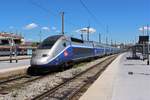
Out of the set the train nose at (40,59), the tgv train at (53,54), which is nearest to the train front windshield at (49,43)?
the tgv train at (53,54)

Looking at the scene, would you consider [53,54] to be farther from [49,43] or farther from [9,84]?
[9,84]

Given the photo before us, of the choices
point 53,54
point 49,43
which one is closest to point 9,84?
point 53,54

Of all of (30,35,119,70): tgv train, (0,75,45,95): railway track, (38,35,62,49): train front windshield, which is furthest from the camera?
(38,35,62,49): train front windshield

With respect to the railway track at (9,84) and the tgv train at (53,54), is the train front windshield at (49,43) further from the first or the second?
the railway track at (9,84)

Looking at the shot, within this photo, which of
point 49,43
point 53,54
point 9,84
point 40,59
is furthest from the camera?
point 49,43

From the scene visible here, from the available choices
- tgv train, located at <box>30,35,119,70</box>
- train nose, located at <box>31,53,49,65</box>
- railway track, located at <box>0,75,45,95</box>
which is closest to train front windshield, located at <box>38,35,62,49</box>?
tgv train, located at <box>30,35,119,70</box>

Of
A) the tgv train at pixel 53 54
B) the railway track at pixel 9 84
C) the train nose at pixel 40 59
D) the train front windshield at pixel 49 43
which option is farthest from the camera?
the train front windshield at pixel 49 43

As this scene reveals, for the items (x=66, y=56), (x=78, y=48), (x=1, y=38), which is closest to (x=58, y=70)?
(x=66, y=56)

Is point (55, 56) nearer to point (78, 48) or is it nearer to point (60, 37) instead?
point (60, 37)

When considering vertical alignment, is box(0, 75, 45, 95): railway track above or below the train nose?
below

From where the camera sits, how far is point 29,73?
24.2m

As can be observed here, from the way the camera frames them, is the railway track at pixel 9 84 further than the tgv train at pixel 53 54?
No

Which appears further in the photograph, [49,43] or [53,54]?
[49,43]

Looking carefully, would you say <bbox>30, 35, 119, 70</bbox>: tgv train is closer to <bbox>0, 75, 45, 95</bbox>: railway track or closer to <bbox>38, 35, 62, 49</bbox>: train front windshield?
<bbox>38, 35, 62, 49</bbox>: train front windshield
